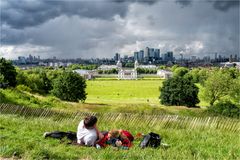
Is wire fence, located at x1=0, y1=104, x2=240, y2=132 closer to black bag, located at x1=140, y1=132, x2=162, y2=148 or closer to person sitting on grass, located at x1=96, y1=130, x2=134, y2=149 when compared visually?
person sitting on grass, located at x1=96, y1=130, x2=134, y2=149

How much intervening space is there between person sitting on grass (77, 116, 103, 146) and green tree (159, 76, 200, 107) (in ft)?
202

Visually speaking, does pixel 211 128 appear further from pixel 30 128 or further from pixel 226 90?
pixel 226 90

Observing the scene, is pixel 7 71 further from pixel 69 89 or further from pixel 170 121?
pixel 170 121

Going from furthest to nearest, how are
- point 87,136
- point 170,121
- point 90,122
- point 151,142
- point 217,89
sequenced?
→ point 217,89
point 170,121
point 90,122
point 87,136
point 151,142

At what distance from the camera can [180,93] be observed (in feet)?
237

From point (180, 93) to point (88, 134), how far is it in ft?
203

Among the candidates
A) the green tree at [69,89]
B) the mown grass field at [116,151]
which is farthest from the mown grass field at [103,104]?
the mown grass field at [116,151]

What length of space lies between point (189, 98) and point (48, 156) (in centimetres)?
6629

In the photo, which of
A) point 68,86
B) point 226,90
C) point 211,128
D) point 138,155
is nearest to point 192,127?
point 211,128

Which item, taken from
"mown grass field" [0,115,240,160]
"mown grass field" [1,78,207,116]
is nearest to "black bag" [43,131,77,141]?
"mown grass field" [0,115,240,160]

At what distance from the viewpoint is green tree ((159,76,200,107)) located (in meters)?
72.4

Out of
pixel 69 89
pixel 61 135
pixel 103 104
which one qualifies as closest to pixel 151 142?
pixel 61 135

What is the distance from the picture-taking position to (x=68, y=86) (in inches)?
3051

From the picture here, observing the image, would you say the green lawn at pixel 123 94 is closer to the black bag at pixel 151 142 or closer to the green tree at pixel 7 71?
the green tree at pixel 7 71
